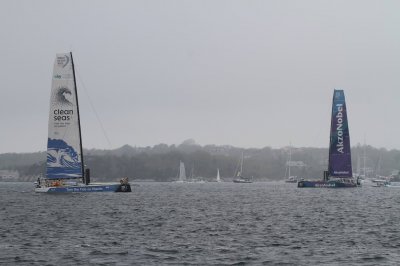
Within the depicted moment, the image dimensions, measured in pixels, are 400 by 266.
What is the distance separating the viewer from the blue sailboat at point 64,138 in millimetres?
74000

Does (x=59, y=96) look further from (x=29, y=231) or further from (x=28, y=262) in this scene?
(x=28, y=262)

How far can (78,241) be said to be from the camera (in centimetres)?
3384

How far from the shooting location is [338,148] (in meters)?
110

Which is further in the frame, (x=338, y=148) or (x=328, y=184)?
(x=338, y=148)

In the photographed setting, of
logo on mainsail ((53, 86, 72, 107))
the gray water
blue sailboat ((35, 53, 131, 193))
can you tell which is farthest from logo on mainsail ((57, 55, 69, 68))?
the gray water

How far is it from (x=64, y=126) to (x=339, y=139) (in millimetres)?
50358

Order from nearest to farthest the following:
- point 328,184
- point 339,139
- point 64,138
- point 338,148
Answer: point 64,138 → point 328,184 → point 339,139 → point 338,148

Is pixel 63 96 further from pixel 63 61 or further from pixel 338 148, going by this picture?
pixel 338 148

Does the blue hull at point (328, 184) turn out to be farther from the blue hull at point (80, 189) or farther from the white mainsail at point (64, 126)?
the white mainsail at point (64, 126)

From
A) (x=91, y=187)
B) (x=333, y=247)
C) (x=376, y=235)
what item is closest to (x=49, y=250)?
(x=333, y=247)

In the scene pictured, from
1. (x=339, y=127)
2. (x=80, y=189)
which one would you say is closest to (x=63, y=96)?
(x=80, y=189)

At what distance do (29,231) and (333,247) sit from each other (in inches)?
662

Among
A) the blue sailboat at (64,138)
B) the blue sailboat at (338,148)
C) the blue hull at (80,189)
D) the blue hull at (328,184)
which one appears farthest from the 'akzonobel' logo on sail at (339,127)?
the blue hull at (80,189)

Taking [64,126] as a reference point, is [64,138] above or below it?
below
